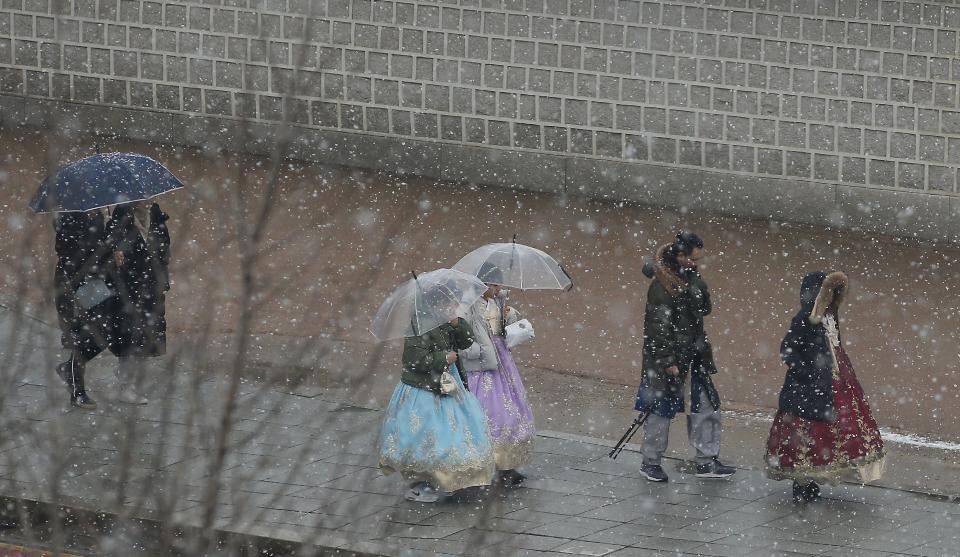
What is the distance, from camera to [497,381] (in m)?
9.02

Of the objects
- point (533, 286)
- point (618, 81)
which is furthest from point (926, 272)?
point (533, 286)

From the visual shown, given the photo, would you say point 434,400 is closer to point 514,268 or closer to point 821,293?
point 514,268

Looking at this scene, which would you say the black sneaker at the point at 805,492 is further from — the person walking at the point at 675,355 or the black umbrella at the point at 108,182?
the black umbrella at the point at 108,182

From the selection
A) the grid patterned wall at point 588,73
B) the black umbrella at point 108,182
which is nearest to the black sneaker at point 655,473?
the black umbrella at point 108,182


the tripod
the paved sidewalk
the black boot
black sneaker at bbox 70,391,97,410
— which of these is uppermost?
the black boot

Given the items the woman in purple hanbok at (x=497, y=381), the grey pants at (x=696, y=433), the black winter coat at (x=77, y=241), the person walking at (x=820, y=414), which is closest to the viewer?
the person walking at (x=820, y=414)

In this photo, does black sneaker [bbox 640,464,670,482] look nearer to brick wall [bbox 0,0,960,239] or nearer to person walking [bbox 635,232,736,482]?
person walking [bbox 635,232,736,482]

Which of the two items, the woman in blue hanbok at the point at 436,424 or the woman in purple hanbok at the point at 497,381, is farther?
the woman in purple hanbok at the point at 497,381

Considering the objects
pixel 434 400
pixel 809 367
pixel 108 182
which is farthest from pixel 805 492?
pixel 108 182

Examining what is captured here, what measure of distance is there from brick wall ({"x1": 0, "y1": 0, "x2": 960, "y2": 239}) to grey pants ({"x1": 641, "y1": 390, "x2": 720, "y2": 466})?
5484 mm

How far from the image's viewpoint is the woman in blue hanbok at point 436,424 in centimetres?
857

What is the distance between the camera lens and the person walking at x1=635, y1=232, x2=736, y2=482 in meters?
9.27

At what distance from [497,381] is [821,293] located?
74.2 inches

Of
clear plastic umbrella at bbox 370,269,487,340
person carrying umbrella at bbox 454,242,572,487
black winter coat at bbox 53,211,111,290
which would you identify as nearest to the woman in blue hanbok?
clear plastic umbrella at bbox 370,269,487,340
